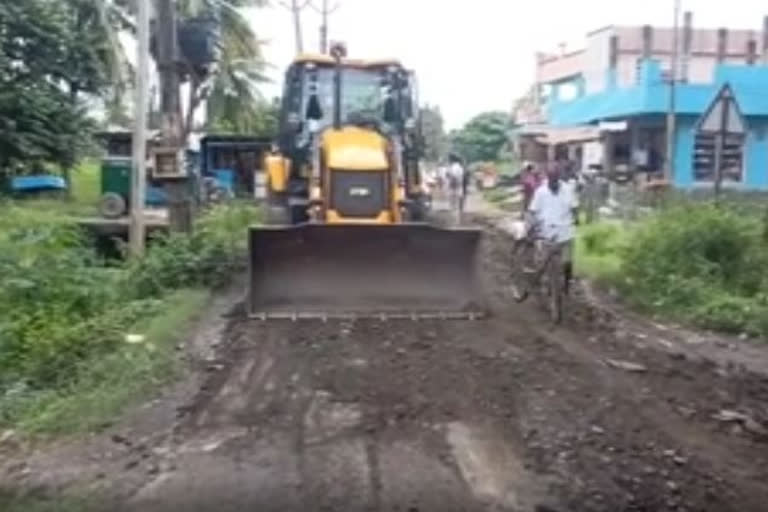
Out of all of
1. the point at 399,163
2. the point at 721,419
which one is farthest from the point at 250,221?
the point at 721,419

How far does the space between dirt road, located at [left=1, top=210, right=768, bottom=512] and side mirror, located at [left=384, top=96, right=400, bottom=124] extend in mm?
4404

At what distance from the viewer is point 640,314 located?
1471cm

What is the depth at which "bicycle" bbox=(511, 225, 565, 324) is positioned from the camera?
13500 millimetres

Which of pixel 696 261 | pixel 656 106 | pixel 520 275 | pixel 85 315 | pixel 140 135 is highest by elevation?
pixel 656 106

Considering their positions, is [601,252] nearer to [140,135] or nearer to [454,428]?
[140,135]

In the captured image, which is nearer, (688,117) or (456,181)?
(456,181)

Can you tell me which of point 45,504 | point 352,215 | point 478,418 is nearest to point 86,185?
point 352,215

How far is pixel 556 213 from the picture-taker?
1381cm

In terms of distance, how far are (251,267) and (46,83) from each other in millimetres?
19417

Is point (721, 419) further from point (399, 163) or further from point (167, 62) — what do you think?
point (167, 62)

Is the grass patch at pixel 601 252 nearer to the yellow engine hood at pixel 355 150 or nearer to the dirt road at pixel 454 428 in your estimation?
the yellow engine hood at pixel 355 150

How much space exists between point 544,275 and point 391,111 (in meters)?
3.25

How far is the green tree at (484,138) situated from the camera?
78500 millimetres

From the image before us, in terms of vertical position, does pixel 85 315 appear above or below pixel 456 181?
below
